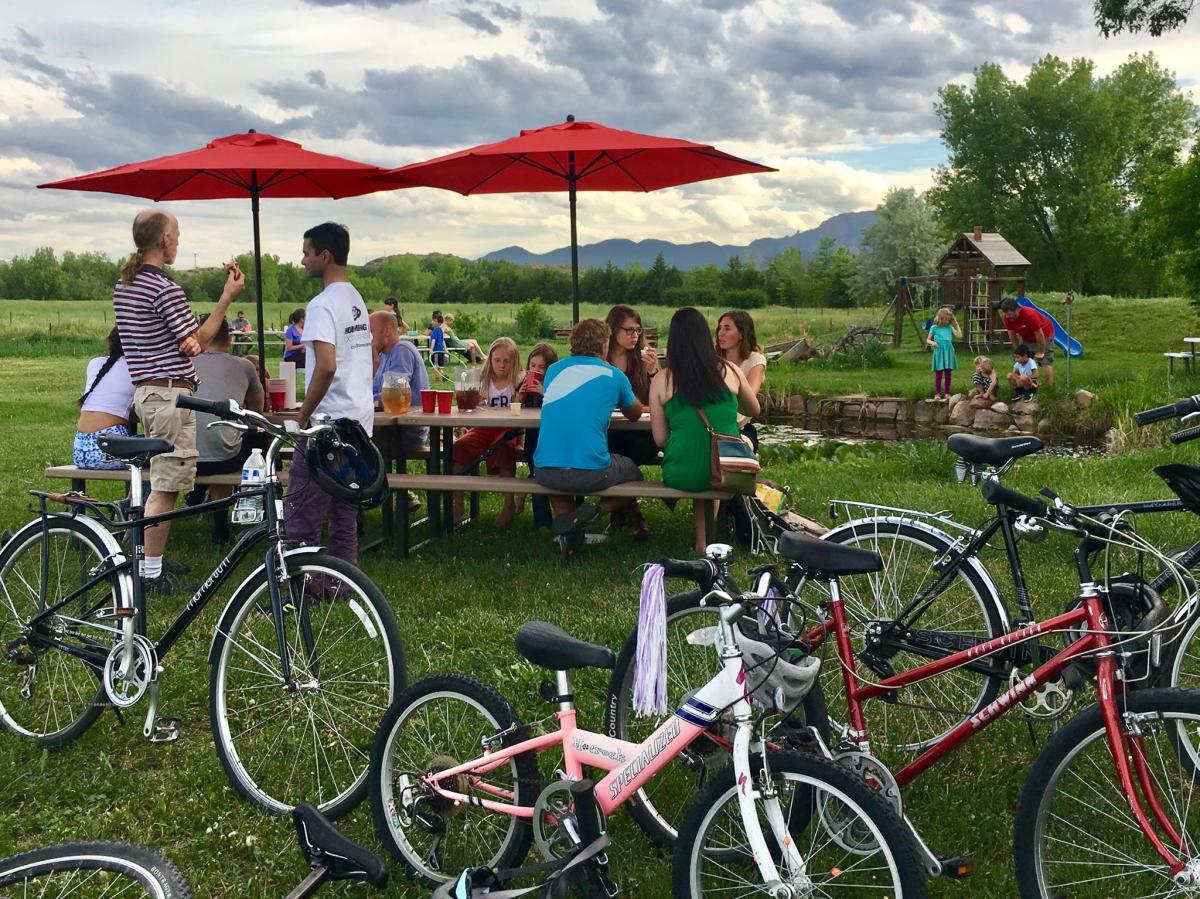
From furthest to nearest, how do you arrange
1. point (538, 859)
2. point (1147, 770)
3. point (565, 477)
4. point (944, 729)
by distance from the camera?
point (565, 477), point (944, 729), point (538, 859), point (1147, 770)

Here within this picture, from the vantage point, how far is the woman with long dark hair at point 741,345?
7641 mm

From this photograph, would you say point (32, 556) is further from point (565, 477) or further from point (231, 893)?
point (565, 477)

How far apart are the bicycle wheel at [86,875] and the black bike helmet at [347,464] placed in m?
2.00

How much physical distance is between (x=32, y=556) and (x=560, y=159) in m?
5.46

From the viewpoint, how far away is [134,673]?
13.1ft

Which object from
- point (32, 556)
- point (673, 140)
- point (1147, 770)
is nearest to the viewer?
point (1147, 770)

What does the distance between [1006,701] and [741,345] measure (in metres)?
4.85

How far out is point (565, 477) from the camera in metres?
6.66

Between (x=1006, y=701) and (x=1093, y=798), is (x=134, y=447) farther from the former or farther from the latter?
(x=1093, y=798)

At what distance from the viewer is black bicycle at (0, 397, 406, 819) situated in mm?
3590

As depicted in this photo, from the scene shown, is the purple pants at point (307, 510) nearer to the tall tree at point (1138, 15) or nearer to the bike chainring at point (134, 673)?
the bike chainring at point (134, 673)

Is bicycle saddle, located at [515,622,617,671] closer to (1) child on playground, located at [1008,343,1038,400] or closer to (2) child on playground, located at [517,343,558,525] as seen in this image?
(2) child on playground, located at [517,343,558,525]

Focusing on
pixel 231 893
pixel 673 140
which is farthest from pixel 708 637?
pixel 673 140

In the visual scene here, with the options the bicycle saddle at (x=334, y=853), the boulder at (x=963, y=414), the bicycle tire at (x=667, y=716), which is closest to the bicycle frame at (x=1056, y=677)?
the bicycle tire at (x=667, y=716)
